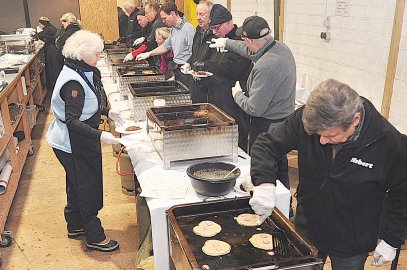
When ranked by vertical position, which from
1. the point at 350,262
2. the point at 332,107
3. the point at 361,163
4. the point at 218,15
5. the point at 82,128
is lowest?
the point at 350,262

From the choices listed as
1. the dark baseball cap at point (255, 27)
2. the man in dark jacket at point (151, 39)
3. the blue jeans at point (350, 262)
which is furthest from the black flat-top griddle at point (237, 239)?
the man in dark jacket at point (151, 39)

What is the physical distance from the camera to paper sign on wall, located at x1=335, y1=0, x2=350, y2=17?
132 inches

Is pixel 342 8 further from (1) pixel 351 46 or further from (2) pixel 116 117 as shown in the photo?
(2) pixel 116 117

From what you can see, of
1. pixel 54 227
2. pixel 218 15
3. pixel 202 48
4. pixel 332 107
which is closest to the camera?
pixel 332 107

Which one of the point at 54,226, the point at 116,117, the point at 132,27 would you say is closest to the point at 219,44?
the point at 116,117

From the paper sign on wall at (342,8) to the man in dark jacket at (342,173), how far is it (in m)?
2.08

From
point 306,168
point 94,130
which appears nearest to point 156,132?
point 94,130

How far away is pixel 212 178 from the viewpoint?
1.98 meters

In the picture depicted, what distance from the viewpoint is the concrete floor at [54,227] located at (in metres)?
2.77

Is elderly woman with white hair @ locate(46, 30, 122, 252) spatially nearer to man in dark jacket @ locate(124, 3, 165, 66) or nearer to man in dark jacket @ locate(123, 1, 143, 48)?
man in dark jacket @ locate(124, 3, 165, 66)

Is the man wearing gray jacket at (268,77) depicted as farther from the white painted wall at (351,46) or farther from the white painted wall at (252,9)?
the white painted wall at (252,9)

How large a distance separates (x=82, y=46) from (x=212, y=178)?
1.18 m

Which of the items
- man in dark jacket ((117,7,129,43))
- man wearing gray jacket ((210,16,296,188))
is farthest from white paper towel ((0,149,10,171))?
man in dark jacket ((117,7,129,43))

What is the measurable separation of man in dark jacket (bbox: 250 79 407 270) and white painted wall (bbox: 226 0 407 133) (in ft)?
4.74
